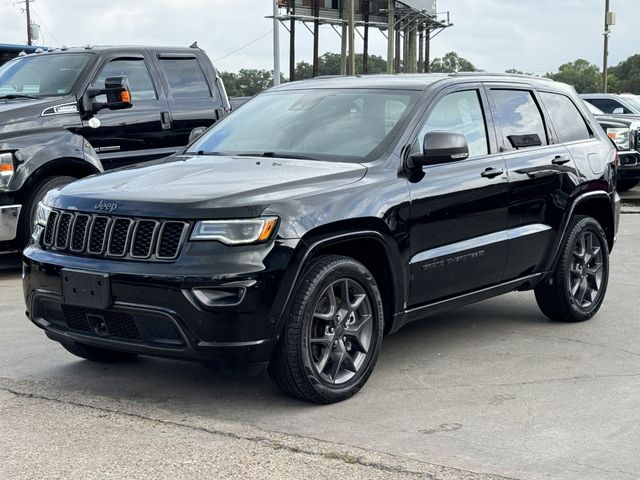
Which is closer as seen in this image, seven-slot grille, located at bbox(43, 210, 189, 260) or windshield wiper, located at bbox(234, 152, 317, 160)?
seven-slot grille, located at bbox(43, 210, 189, 260)

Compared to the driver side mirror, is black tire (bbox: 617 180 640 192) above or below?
below

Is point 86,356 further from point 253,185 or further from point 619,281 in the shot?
point 619,281

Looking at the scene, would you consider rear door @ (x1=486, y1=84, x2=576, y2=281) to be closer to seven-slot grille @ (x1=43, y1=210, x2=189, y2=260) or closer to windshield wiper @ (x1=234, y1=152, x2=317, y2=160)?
windshield wiper @ (x1=234, y1=152, x2=317, y2=160)

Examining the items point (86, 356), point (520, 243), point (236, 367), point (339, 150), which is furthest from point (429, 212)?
point (86, 356)

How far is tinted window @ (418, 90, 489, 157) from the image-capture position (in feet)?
20.2

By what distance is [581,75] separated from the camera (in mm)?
116812

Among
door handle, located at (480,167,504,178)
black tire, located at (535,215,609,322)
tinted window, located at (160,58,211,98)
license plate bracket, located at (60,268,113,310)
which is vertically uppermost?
tinted window, located at (160,58,211,98)

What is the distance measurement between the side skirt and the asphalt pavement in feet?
1.11

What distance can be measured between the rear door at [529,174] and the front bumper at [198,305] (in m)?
2.17

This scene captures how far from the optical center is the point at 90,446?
4.59 metres

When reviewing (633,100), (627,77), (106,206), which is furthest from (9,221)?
(627,77)

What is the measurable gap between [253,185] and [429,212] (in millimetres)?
1170

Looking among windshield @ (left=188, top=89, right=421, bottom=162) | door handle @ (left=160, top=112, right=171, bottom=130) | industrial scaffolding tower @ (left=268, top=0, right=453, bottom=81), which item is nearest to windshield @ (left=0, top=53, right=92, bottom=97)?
door handle @ (left=160, top=112, right=171, bottom=130)

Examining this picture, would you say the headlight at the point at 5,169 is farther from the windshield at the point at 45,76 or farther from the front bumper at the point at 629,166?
the front bumper at the point at 629,166
